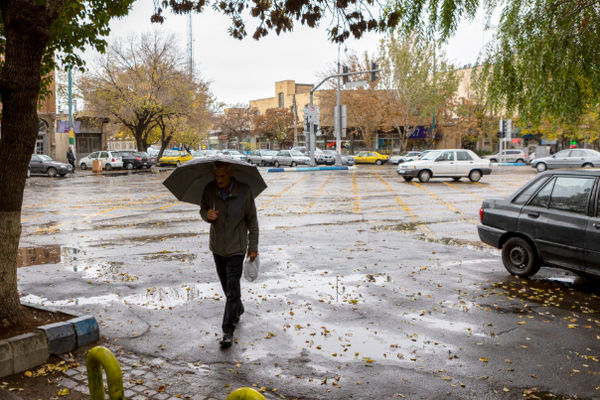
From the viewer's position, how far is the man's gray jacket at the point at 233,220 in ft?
17.0

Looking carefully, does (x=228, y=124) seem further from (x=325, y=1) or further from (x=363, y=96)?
(x=325, y=1)

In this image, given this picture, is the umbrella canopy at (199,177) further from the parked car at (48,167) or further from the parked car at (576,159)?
the parked car at (48,167)

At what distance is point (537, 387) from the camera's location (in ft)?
13.5

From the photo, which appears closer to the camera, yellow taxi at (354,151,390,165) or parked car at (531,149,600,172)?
parked car at (531,149,600,172)

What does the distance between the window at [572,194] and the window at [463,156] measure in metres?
19.2

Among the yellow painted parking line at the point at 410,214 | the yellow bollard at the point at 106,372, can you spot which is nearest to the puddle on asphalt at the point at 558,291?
the yellow painted parking line at the point at 410,214

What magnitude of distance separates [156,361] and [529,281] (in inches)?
203

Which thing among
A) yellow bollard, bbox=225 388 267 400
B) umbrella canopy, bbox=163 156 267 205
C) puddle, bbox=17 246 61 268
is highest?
umbrella canopy, bbox=163 156 267 205

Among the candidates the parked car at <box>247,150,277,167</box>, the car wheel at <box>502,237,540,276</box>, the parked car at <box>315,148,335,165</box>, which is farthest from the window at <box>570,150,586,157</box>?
the car wheel at <box>502,237,540,276</box>

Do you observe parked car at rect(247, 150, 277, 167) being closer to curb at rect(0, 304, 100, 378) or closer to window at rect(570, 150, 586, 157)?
window at rect(570, 150, 586, 157)

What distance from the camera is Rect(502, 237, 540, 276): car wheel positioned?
7281 mm

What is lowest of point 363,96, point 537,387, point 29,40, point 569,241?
point 537,387

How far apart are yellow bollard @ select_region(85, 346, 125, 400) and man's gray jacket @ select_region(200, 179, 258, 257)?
2.42 metres

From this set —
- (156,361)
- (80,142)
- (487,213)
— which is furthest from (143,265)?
(80,142)
